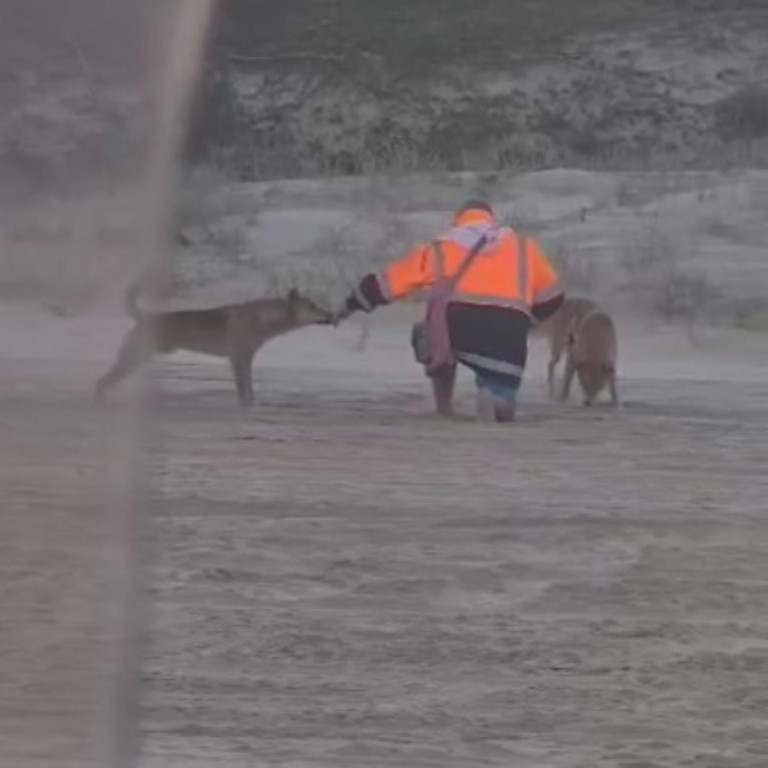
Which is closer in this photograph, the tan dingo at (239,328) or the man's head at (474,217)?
the man's head at (474,217)

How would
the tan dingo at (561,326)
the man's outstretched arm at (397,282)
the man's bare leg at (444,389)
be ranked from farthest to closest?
the tan dingo at (561,326), the man's bare leg at (444,389), the man's outstretched arm at (397,282)

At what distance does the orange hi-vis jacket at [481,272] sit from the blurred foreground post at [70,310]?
7.10 metres

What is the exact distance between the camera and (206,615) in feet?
25.1

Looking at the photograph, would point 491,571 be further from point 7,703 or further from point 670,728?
point 7,703

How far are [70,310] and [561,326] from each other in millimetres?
9728

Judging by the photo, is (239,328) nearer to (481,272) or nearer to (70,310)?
(481,272)

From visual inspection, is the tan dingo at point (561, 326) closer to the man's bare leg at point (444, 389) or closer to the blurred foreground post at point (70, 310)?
the man's bare leg at point (444, 389)

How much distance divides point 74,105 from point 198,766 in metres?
2.09

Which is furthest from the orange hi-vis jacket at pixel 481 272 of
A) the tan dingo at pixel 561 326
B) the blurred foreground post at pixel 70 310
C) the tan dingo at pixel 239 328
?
the blurred foreground post at pixel 70 310

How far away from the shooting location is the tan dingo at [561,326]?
15.0 metres

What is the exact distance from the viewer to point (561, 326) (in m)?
15.2

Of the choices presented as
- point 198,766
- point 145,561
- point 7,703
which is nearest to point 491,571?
point 145,561

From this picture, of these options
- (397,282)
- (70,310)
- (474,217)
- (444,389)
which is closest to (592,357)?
(444,389)

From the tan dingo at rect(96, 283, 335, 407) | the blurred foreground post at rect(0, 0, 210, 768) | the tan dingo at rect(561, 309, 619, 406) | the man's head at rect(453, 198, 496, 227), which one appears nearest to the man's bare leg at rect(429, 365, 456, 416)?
the man's head at rect(453, 198, 496, 227)
